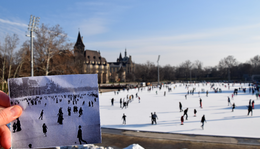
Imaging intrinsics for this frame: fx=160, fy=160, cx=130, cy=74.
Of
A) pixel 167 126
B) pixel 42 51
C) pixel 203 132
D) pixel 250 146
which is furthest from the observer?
pixel 42 51

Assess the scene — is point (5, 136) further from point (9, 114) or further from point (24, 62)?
point (24, 62)

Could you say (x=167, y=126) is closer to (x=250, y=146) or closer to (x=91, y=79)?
(x=250, y=146)

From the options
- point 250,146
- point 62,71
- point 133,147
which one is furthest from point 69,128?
point 62,71

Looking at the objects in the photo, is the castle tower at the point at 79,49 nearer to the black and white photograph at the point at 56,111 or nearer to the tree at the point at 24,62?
the tree at the point at 24,62

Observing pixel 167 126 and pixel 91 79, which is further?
pixel 167 126

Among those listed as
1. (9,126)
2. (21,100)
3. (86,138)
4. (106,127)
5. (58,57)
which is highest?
(58,57)

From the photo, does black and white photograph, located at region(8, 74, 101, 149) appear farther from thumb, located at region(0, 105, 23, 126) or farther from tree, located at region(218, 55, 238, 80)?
tree, located at region(218, 55, 238, 80)

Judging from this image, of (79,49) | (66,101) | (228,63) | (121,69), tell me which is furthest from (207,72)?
(66,101)
